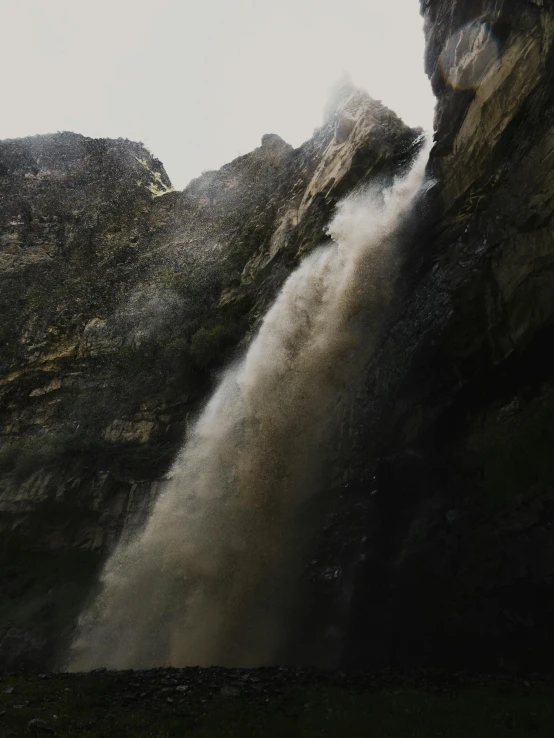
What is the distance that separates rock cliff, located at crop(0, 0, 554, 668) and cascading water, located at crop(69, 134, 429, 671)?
143 centimetres

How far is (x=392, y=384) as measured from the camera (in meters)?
16.6

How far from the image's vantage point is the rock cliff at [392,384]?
40.4 feet

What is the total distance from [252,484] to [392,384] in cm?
653

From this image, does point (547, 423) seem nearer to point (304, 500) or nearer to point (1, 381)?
point (304, 500)

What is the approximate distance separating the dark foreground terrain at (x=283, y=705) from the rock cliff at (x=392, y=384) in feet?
6.43

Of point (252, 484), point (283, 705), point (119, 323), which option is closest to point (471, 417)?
point (252, 484)

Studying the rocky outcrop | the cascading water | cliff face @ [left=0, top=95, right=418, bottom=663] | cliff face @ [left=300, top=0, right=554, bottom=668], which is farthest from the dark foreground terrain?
the rocky outcrop

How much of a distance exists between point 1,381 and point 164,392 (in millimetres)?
10326

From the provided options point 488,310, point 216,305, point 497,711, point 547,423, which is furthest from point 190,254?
point 497,711

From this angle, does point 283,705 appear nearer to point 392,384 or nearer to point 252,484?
point 252,484

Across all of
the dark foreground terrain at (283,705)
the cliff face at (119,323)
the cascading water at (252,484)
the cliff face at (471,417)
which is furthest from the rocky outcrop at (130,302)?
the dark foreground terrain at (283,705)

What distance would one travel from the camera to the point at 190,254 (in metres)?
35.0

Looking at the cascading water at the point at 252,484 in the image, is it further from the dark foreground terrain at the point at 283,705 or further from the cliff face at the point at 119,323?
the dark foreground terrain at the point at 283,705

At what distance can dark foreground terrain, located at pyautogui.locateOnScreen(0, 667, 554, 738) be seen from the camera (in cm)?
809
